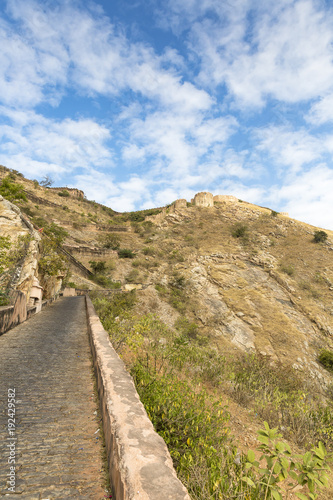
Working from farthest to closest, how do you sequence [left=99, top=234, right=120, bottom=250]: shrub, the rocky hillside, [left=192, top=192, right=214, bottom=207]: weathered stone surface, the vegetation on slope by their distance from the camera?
[left=192, top=192, right=214, bottom=207]: weathered stone surface → [left=99, top=234, right=120, bottom=250]: shrub → the rocky hillside → the vegetation on slope

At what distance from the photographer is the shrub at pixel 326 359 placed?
A: 42.5 feet

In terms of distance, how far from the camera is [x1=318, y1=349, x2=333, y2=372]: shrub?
1295cm

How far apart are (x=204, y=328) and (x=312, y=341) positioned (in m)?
6.64

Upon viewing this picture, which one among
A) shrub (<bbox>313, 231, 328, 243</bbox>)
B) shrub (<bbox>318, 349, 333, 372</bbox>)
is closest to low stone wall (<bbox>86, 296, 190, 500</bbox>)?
shrub (<bbox>318, 349, 333, 372</bbox>)

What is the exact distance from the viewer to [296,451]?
4129 mm

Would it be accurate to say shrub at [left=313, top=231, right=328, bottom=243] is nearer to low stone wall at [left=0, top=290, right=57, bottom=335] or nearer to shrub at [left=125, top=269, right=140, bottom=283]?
shrub at [left=125, top=269, right=140, bottom=283]

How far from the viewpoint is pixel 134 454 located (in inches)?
62.6

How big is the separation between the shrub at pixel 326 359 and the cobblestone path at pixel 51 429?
14.1 m

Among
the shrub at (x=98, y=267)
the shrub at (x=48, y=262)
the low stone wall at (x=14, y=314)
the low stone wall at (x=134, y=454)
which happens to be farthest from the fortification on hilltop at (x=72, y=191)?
the low stone wall at (x=134, y=454)

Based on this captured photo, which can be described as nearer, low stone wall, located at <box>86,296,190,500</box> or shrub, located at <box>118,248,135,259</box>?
low stone wall, located at <box>86,296,190,500</box>

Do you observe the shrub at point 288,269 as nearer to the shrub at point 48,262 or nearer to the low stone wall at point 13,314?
the shrub at point 48,262

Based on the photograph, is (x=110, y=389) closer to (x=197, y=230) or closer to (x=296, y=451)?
(x=296, y=451)

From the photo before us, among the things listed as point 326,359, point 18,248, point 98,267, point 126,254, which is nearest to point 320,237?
point 326,359

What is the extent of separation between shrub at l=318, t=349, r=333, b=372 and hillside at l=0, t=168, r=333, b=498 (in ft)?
0.93
